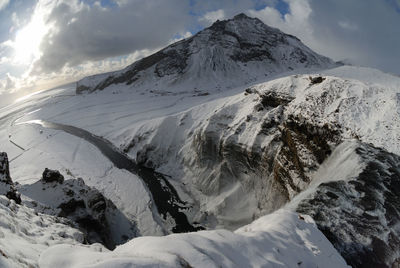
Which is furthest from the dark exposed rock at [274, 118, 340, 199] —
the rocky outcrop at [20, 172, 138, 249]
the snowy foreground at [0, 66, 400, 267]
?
the rocky outcrop at [20, 172, 138, 249]

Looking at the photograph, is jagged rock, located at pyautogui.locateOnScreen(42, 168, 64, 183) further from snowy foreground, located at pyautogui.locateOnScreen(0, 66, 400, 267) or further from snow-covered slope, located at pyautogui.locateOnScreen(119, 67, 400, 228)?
snow-covered slope, located at pyautogui.locateOnScreen(119, 67, 400, 228)

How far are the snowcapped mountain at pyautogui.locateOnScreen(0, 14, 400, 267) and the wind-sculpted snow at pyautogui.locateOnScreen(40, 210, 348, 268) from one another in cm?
4

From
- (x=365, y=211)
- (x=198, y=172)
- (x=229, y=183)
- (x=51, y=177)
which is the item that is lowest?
(x=198, y=172)

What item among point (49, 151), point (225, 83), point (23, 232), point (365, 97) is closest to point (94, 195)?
point (23, 232)

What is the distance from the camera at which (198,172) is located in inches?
1478

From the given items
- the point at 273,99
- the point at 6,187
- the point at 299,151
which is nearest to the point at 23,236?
the point at 6,187

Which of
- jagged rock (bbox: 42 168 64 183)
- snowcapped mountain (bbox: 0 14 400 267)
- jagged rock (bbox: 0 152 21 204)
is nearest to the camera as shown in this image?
snowcapped mountain (bbox: 0 14 400 267)

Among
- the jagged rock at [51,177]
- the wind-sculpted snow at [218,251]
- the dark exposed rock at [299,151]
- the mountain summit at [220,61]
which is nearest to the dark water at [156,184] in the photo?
the dark exposed rock at [299,151]

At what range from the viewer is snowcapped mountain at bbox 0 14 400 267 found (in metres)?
7.93

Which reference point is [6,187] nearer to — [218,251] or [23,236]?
[23,236]

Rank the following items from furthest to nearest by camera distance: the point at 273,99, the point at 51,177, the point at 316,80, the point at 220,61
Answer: the point at 220,61 < the point at 273,99 < the point at 316,80 < the point at 51,177

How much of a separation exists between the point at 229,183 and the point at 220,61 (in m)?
103

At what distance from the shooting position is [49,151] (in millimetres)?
50188

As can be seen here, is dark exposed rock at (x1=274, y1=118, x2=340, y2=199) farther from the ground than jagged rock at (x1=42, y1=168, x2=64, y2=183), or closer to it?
farther from the ground
